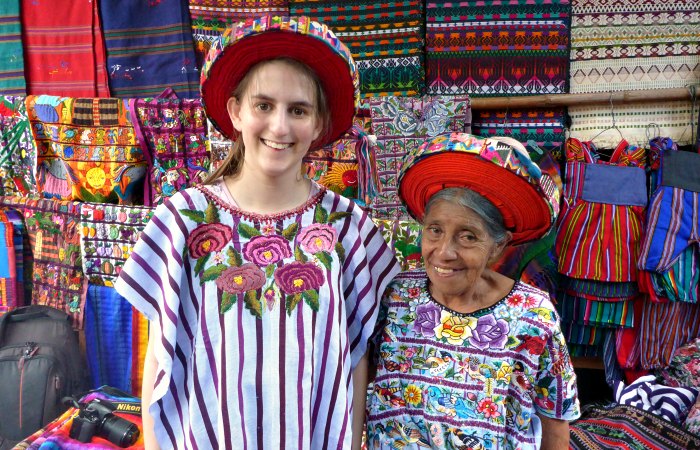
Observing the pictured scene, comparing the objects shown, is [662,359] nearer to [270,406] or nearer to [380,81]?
[380,81]

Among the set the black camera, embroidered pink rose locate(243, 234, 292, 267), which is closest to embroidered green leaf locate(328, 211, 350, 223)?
embroidered pink rose locate(243, 234, 292, 267)

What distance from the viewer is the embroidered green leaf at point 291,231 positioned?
4.43ft

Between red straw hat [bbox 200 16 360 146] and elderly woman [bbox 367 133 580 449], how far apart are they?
25cm

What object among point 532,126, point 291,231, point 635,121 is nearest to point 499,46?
point 532,126

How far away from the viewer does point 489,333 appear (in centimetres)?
140

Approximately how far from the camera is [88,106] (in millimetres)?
2830

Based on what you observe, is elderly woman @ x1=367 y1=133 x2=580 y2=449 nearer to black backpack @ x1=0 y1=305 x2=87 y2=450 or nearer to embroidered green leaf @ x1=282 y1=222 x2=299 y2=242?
embroidered green leaf @ x1=282 y1=222 x2=299 y2=242

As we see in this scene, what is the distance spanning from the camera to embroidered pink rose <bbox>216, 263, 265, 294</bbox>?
129 centimetres

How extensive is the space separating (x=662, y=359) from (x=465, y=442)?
1.69 meters

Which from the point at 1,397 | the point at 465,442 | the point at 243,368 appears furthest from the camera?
the point at 1,397

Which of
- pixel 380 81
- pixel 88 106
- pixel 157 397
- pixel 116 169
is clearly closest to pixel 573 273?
pixel 380 81

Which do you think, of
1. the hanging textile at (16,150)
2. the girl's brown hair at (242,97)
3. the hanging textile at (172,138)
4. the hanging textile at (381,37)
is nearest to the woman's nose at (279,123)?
the girl's brown hair at (242,97)

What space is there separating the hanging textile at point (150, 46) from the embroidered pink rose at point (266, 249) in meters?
1.96

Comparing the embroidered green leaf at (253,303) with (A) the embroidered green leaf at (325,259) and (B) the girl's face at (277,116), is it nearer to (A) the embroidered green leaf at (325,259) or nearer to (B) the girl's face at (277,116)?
(A) the embroidered green leaf at (325,259)
